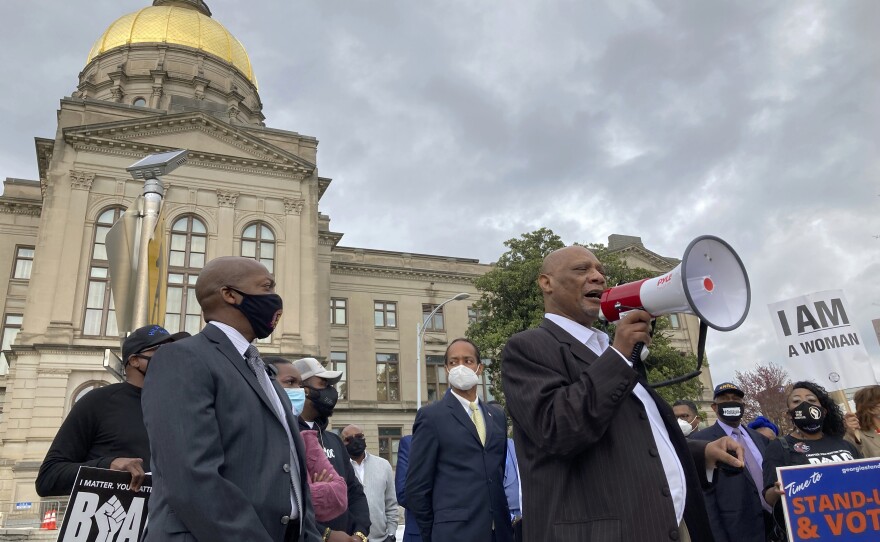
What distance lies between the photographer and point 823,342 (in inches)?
301

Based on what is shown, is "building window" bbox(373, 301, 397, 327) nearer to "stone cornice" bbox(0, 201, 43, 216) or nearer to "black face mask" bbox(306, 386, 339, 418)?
"stone cornice" bbox(0, 201, 43, 216)

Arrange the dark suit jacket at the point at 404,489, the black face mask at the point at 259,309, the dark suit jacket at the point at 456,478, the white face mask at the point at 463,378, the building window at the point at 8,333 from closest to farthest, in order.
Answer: the black face mask at the point at 259,309
the dark suit jacket at the point at 456,478
the white face mask at the point at 463,378
the dark suit jacket at the point at 404,489
the building window at the point at 8,333

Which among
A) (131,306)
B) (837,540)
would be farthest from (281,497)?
(131,306)

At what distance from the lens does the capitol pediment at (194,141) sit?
31484mm

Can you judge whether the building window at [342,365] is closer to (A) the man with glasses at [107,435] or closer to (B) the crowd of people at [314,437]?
(A) the man with glasses at [107,435]

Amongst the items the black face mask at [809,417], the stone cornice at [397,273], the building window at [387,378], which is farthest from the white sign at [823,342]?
the stone cornice at [397,273]

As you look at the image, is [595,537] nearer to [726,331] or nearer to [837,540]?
[726,331]

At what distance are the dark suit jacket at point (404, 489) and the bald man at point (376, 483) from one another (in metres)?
0.25

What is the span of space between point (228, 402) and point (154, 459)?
348 mm

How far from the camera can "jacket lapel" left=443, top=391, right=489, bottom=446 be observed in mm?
4879

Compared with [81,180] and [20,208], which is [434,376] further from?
[20,208]

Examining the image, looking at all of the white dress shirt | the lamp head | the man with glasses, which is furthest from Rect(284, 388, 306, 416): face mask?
the lamp head

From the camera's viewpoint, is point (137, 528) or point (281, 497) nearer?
point (281, 497)

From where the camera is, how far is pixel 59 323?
28.3 m
